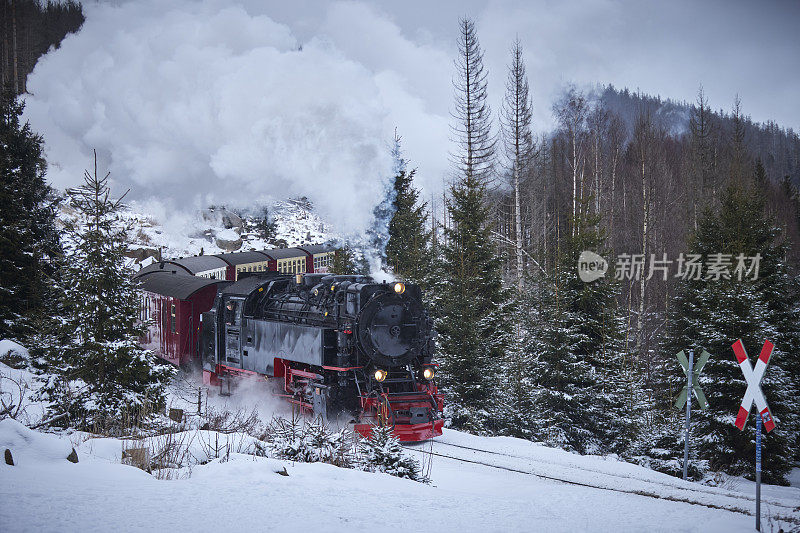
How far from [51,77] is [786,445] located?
133 ft

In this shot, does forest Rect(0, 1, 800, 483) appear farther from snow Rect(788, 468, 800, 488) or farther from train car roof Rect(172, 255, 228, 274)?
train car roof Rect(172, 255, 228, 274)

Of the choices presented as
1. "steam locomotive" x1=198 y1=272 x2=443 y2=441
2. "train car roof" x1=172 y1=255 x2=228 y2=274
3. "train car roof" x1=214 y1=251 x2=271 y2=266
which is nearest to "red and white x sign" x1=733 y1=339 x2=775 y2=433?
"steam locomotive" x1=198 y1=272 x2=443 y2=441

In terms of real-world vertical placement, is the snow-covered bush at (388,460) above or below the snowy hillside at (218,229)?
below

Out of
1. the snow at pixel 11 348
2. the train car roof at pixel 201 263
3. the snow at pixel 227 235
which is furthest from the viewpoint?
the snow at pixel 227 235

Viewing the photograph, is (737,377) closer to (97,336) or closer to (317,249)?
(97,336)

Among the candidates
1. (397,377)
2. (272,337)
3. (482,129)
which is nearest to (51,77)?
(482,129)

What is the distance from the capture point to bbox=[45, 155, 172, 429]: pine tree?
28.7ft

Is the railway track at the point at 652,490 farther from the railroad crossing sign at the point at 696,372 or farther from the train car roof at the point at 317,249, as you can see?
the train car roof at the point at 317,249

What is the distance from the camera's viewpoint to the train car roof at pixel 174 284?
630 inches

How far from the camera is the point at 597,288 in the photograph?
1302cm

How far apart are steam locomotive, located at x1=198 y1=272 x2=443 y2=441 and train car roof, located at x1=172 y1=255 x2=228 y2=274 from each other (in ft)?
28.2

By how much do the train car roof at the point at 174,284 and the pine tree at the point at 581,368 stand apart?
9.72 m

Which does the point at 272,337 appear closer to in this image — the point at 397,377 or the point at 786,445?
the point at 397,377

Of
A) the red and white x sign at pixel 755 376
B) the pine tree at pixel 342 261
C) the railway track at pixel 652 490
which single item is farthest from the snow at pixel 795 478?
the pine tree at pixel 342 261
